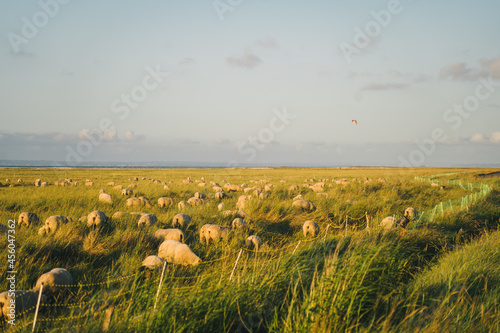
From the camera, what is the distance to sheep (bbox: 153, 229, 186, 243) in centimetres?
728

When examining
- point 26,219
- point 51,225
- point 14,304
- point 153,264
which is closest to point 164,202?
point 26,219

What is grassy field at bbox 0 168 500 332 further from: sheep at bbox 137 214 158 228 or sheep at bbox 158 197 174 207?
sheep at bbox 158 197 174 207

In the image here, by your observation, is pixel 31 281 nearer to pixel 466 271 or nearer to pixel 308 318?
pixel 308 318

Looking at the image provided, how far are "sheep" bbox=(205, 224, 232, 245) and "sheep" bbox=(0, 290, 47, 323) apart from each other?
3877 millimetres

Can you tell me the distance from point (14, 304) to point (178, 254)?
8.62 ft

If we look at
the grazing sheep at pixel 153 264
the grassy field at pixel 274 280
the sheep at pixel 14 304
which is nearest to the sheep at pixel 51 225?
the grassy field at pixel 274 280

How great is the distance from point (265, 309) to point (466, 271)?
11.0ft

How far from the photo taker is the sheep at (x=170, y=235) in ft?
23.9

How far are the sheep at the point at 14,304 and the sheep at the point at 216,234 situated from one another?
388cm

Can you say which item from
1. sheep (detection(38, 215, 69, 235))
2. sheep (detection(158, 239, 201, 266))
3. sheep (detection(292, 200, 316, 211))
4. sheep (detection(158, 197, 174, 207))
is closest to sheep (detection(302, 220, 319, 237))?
sheep (detection(292, 200, 316, 211))

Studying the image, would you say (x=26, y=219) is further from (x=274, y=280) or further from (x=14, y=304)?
(x=274, y=280)

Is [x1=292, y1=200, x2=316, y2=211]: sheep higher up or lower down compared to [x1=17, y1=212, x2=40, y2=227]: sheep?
higher up

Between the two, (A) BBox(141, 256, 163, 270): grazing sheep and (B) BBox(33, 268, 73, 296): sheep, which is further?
(A) BBox(141, 256, 163, 270): grazing sheep

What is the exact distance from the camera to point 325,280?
3.62m
